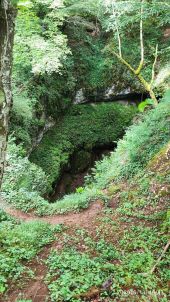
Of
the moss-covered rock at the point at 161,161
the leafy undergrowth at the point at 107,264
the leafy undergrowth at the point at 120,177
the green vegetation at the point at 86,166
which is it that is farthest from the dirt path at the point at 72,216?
the moss-covered rock at the point at 161,161

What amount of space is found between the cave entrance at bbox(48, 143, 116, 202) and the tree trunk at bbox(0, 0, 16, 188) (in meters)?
9.35

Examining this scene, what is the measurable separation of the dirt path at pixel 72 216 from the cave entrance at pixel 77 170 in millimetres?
5416

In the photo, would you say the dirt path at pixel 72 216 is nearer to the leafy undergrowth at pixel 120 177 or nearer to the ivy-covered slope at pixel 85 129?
the leafy undergrowth at pixel 120 177

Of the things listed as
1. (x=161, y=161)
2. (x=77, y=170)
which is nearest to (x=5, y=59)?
(x=161, y=161)

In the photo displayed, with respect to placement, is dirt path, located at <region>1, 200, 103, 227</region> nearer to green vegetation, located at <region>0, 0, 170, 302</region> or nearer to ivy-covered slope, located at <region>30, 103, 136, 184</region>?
green vegetation, located at <region>0, 0, 170, 302</region>

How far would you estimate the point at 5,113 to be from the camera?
459 centimetres

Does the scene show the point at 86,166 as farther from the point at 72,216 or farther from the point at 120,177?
the point at 72,216

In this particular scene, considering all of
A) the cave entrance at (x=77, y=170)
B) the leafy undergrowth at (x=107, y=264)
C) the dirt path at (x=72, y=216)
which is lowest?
the cave entrance at (x=77, y=170)

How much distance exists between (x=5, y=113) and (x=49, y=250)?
113 inches

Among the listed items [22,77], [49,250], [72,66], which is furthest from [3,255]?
[72,66]

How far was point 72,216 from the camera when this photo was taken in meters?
7.70

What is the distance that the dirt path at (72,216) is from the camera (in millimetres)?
7173

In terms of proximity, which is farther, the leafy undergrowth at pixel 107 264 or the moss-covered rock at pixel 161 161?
the moss-covered rock at pixel 161 161

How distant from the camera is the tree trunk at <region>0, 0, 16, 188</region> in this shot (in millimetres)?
4145
